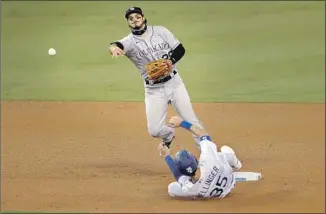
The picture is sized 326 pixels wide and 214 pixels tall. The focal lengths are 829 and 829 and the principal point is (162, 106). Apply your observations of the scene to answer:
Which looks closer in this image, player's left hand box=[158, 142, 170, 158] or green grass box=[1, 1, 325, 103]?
player's left hand box=[158, 142, 170, 158]

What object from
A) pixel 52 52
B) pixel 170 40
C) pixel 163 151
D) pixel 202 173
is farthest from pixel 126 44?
pixel 52 52

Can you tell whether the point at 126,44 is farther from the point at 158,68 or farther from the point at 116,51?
the point at 158,68

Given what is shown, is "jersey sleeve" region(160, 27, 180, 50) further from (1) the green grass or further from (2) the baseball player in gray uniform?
Result: (1) the green grass

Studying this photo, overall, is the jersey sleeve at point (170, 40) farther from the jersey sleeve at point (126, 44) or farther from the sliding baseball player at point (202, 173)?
the sliding baseball player at point (202, 173)

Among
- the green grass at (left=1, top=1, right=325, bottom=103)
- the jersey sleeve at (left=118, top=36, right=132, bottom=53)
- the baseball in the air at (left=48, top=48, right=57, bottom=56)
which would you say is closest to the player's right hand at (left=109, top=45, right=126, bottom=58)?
the jersey sleeve at (left=118, top=36, right=132, bottom=53)

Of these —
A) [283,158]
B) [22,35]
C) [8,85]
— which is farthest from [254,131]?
[22,35]

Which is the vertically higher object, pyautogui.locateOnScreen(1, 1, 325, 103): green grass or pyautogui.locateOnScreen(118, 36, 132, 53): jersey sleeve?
pyautogui.locateOnScreen(118, 36, 132, 53): jersey sleeve
